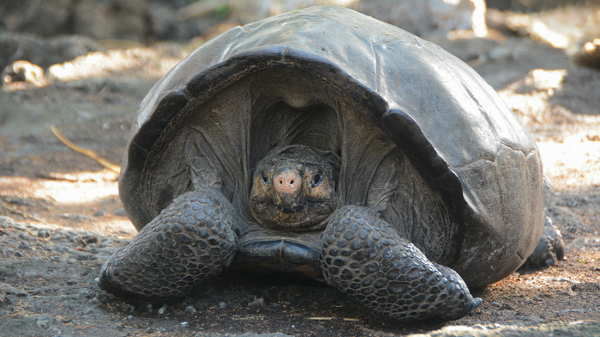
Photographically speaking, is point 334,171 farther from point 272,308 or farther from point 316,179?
point 272,308

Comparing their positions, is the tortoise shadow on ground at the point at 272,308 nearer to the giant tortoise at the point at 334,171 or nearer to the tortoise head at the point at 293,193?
the giant tortoise at the point at 334,171

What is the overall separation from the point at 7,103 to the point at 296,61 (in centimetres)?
527

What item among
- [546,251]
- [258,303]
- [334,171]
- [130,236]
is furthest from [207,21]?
[258,303]

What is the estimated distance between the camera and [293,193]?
6.54ft

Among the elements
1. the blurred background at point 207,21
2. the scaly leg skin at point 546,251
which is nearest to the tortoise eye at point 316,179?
the scaly leg skin at point 546,251

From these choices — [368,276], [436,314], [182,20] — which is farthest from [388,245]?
[182,20]

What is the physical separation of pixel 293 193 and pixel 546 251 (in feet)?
5.28

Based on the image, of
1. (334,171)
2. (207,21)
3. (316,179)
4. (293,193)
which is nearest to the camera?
(293,193)

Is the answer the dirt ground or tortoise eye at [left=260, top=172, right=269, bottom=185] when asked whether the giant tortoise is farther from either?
the dirt ground

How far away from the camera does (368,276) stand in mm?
1830

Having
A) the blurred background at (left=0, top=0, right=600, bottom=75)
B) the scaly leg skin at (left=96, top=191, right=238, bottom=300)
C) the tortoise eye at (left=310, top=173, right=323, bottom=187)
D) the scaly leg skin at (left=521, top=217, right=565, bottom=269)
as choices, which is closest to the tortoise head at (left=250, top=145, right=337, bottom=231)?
the tortoise eye at (left=310, top=173, right=323, bottom=187)

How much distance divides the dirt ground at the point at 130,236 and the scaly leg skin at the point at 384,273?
0.09 metres

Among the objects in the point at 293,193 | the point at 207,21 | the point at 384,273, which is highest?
the point at 207,21

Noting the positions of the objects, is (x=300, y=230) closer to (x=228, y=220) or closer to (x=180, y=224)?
(x=228, y=220)
